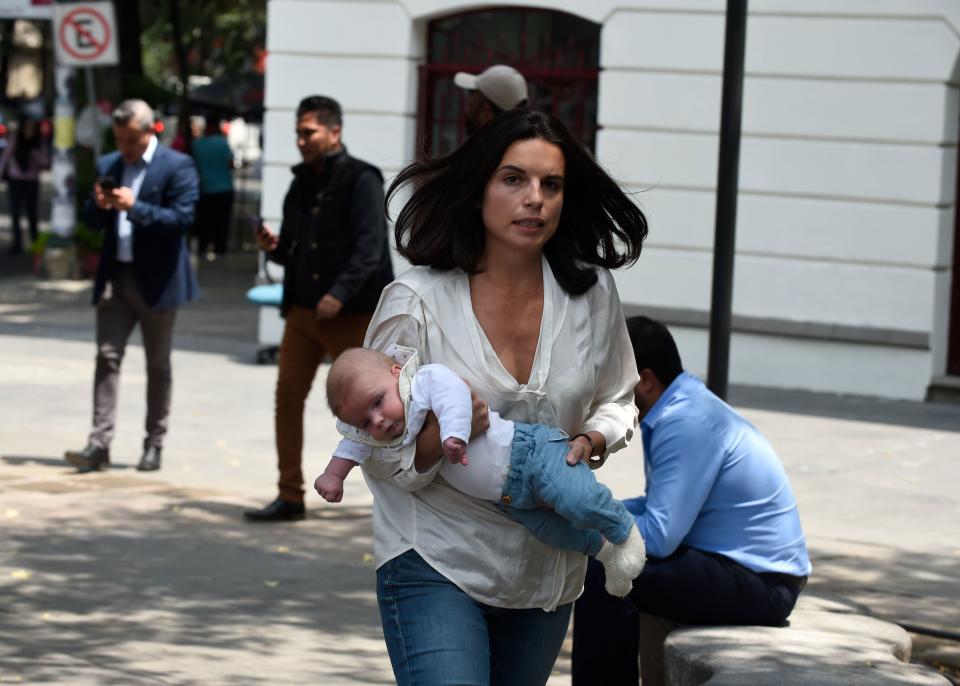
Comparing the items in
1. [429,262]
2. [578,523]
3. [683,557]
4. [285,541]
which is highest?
[429,262]

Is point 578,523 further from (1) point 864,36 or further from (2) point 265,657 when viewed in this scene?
(1) point 864,36

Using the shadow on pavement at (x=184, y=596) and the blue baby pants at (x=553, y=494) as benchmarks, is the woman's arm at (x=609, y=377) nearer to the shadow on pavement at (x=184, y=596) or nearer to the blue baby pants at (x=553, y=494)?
the blue baby pants at (x=553, y=494)

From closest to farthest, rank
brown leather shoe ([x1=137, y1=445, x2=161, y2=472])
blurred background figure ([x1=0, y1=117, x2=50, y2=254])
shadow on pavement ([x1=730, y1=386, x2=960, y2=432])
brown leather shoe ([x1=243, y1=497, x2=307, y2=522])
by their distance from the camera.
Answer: brown leather shoe ([x1=243, y1=497, x2=307, y2=522]) < brown leather shoe ([x1=137, y1=445, x2=161, y2=472]) < shadow on pavement ([x1=730, y1=386, x2=960, y2=432]) < blurred background figure ([x1=0, y1=117, x2=50, y2=254])

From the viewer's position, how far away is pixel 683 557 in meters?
5.03

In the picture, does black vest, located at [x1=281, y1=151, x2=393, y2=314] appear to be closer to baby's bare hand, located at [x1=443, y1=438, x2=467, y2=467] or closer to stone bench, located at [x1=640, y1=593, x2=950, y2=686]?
stone bench, located at [x1=640, y1=593, x2=950, y2=686]

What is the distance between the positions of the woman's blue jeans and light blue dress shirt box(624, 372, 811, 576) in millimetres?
1344

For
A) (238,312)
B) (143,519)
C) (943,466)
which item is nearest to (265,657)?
(143,519)

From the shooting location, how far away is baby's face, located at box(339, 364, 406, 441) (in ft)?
11.1

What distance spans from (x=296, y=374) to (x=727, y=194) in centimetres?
279

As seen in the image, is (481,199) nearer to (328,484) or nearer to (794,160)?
(328,484)

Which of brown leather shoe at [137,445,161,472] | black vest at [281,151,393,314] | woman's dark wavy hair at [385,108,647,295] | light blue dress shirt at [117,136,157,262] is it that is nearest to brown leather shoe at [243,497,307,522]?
black vest at [281,151,393,314]

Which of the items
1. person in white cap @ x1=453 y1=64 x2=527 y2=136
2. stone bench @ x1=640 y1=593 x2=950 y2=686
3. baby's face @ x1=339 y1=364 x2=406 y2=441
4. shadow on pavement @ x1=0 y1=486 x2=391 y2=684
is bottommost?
shadow on pavement @ x1=0 y1=486 x2=391 y2=684

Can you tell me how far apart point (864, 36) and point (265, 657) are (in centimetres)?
828

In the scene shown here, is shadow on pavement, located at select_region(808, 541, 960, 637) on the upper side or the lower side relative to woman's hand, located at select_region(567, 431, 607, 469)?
lower
